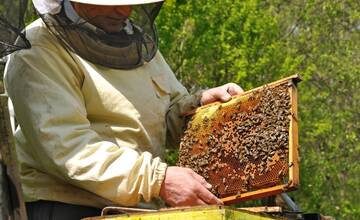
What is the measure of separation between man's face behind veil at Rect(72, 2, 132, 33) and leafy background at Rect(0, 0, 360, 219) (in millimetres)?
10103

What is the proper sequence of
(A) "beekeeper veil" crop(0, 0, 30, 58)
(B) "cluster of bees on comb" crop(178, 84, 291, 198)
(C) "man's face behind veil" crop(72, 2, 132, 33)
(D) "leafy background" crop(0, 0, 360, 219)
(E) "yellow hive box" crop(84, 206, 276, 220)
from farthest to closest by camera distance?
1. (D) "leafy background" crop(0, 0, 360, 219)
2. (C) "man's face behind veil" crop(72, 2, 132, 33)
3. (B) "cluster of bees on comb" crop(178, 84, 291, 198)
4. (A) "beekeeper veil" crop(0, 0, 30, 58)
5. (E) "yellow hive box" crop(84, 206, 276, 220)

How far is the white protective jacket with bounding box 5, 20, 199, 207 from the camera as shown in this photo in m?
3.73

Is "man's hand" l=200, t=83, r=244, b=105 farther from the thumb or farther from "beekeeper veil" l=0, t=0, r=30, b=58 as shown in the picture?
"beekeeper veil" l=0, t=0, r=30, b=58

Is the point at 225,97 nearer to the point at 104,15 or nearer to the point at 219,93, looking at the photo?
the point at 219,93

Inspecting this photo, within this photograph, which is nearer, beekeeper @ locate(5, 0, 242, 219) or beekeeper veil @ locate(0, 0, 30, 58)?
beekeeper veil @ locate(0, 0, 30, 58)

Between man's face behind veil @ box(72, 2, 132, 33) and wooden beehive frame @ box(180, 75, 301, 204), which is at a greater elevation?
man's face behind veil @ box(72, 2, 132, 33)

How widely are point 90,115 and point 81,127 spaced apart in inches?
10.0

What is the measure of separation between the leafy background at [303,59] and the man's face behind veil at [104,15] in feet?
33.1

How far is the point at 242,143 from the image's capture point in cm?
415

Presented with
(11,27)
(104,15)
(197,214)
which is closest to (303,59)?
(104,15)

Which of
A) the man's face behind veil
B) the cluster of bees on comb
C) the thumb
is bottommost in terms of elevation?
the cluster of bees on comb

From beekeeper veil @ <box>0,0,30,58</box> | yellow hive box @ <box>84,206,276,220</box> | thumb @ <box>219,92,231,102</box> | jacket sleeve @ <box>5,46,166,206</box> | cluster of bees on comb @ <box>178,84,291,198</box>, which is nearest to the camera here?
yellow hive box @ <box>84,206,276,220</box>

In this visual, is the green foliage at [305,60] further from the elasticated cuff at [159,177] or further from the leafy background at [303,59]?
A: the elasticated cuff at [159,177]

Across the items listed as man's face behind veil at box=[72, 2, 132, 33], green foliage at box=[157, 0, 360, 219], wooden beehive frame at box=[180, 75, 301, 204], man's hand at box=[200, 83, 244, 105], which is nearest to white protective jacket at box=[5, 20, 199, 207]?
man's face behind veil at box=[72, 2, 132, 33]
